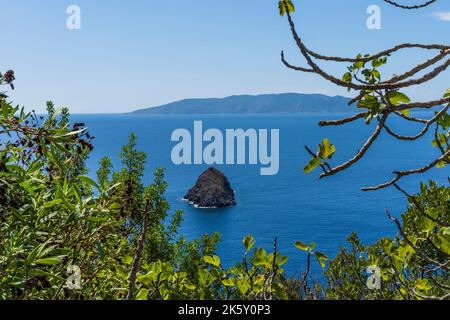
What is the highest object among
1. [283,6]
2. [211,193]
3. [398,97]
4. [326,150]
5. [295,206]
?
[283,6]

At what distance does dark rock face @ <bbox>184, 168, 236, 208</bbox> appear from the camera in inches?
3738

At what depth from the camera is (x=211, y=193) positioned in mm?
96062

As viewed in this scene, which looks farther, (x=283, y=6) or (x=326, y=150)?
(x=283, y=6)

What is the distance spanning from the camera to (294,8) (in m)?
2.41

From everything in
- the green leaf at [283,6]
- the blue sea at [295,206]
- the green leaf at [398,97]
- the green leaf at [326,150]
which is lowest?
the blue sea at [295,206]

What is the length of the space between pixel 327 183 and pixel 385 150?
184 ft

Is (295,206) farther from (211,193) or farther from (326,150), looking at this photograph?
(326,150)

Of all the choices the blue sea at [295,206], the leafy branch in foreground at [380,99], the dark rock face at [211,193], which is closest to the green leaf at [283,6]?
the leafy branch in foreground at [380,99]

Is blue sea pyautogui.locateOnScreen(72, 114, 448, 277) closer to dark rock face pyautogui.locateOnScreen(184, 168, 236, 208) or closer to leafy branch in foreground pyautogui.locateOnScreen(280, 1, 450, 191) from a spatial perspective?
dark rock face pyautogui.locateOnScreen(184, 168, 236, 208)

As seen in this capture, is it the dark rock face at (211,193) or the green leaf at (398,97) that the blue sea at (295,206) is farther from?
the green leaf at (398,97)

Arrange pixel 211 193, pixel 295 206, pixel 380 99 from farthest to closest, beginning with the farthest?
1. pixel 211 193
2. pixel 295 206
3. pixel 380 99

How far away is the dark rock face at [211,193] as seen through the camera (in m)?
94.9

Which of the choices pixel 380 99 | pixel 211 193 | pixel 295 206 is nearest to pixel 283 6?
pixel 380 99
